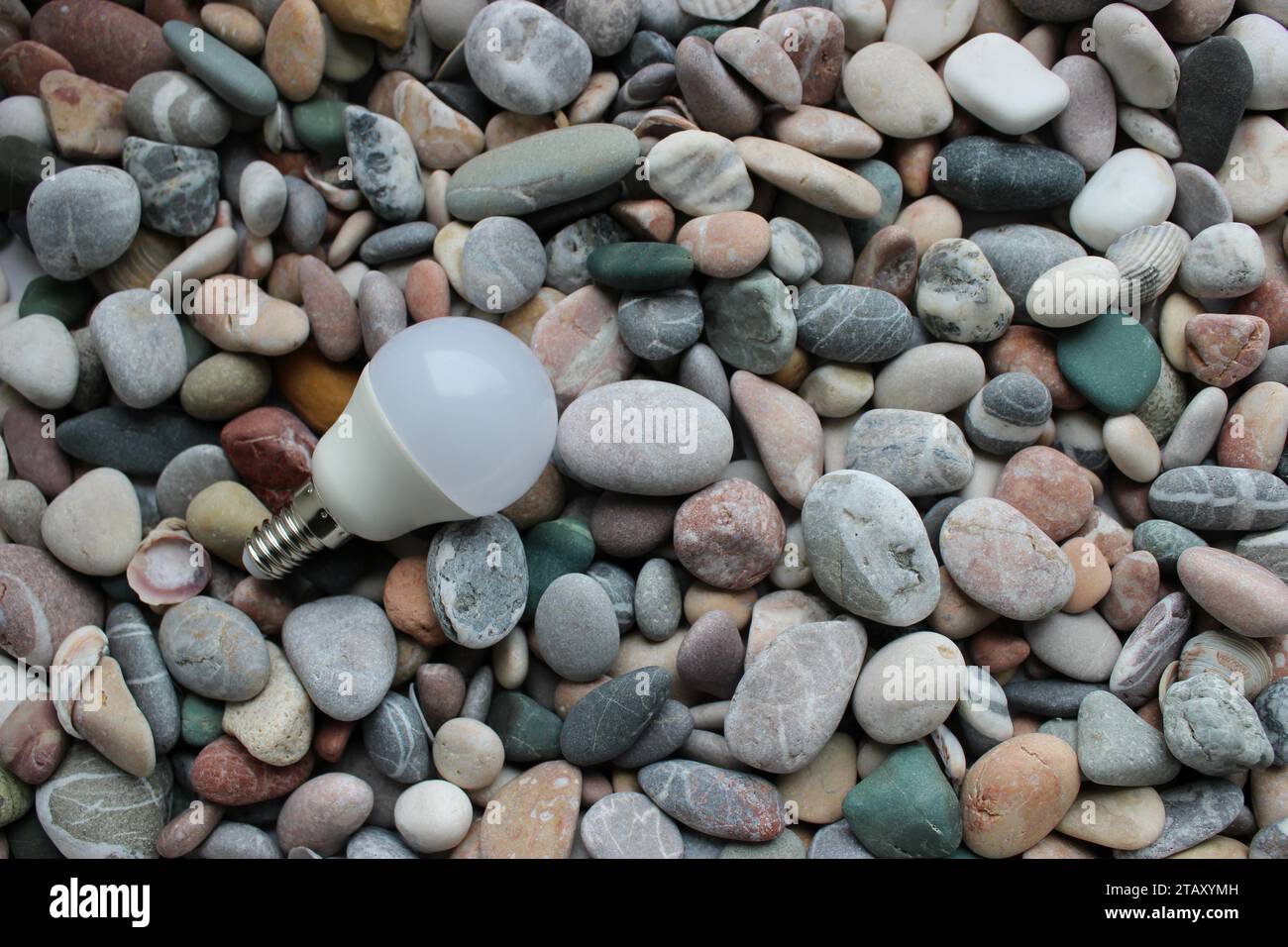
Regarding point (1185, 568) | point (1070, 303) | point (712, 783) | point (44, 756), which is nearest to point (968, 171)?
point (1070, 303)

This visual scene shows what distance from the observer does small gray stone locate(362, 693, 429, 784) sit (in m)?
1.14

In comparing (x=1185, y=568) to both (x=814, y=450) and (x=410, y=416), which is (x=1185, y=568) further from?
(x=410, y=416)

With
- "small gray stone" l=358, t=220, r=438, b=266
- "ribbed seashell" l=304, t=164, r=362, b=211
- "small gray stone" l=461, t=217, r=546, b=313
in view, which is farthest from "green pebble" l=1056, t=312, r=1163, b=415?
"ribbed seashell" l=304, t=164, r=362, b=211

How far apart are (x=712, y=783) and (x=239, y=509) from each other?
0.63m

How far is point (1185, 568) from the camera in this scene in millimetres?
1133

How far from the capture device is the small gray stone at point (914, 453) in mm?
1178

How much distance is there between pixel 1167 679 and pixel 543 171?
933 mm

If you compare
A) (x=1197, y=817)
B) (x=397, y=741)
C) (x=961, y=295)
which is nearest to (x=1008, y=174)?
(x=961, y=295)

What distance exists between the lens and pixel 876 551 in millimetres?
1124

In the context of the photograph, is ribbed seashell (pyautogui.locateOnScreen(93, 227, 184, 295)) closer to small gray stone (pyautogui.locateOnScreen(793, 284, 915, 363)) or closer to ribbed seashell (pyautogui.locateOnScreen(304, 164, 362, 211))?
ribbed seashell (pyautogui.locateOnScreen(304, 164, 362, 211))

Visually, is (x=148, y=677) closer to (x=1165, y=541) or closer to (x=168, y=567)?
(x=168, y=567)

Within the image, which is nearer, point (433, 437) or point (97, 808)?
point (433, 437)

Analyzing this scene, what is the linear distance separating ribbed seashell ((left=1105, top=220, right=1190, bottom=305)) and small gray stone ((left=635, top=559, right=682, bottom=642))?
64 centimetres

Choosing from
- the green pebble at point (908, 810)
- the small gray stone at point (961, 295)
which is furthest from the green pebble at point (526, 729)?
the small gray stone at point (961, 295)
